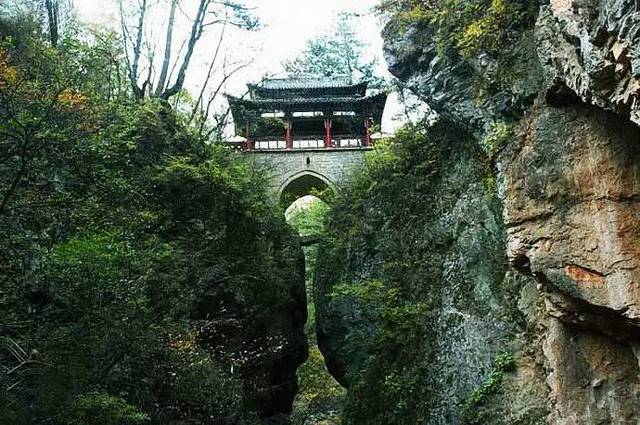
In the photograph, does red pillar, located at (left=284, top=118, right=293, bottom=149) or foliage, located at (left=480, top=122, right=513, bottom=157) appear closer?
foliage, located at (left=480, top=122, right=513, bottom=157)

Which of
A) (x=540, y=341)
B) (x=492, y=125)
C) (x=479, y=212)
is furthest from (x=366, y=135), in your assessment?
(x=540, y=341)

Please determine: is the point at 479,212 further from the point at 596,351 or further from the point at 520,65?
the point at 596,351

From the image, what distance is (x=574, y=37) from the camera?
4.84m

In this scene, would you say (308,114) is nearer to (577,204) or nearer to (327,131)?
(327,131)

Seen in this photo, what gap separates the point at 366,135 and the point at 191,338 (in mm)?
A: 16643

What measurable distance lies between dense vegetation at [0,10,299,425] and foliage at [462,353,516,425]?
410 cm

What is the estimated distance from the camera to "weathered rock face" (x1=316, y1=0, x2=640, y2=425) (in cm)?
445

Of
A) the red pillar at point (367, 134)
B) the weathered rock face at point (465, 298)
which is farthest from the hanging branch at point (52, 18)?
the red pillar at point (367, 134)

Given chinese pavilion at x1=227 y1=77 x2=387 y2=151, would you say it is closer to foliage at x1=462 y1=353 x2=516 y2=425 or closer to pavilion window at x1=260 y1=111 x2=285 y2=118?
pavilion window at x1=260 y1=111 x2=285 y2=118

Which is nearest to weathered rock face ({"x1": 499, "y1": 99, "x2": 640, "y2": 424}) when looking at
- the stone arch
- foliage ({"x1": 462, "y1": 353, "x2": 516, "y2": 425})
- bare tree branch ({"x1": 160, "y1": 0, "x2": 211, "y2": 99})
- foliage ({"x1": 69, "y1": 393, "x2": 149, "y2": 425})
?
foliage ({"x1": 462, "y1": 353, "x2": 516, "y2": 425})

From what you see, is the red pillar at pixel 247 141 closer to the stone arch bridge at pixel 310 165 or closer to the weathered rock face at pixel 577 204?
the stone arch bridge at pixel 310 165

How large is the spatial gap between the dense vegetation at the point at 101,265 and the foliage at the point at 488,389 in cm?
410

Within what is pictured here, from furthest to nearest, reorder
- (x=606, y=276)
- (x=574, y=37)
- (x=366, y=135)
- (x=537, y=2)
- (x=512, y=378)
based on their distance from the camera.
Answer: (x=366, y=135) → (x=512, y=378) → (x=537, y=2) → (x=606, y=276) → (x=574, y=37)

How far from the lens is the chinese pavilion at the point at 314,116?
23.3m
